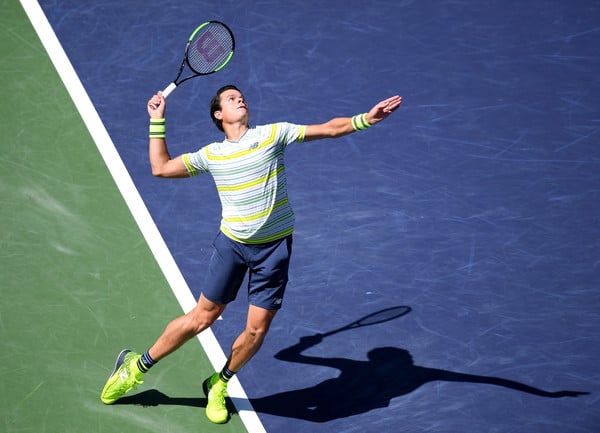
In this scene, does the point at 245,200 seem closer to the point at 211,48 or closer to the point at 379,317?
the point at 211,48

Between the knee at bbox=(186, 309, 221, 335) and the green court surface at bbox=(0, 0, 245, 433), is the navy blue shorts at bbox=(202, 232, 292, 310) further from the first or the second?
the green court surface at bbox=(0, 0, 245, 433)

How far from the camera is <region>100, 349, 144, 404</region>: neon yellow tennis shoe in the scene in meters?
7.21

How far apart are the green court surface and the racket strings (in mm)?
1812

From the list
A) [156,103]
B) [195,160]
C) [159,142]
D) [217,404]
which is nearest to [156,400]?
[217,404]

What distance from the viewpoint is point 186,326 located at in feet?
23.2

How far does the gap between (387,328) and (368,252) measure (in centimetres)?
88

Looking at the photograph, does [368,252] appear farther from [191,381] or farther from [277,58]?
[277,58]

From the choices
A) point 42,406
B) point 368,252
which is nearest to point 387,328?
point 368,252

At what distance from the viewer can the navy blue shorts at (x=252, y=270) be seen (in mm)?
6871

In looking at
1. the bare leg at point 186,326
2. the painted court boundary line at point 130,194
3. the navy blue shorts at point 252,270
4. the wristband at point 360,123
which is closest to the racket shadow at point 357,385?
the painted court boundary line at point 130,194

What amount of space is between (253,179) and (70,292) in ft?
7.70

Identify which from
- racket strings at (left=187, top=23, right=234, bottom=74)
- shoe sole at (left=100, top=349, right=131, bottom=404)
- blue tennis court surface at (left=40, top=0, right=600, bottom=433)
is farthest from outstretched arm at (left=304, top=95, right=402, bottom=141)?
shoe sole at (left=100, top=349, right=131, bottom=404)

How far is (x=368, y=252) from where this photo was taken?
8680mm

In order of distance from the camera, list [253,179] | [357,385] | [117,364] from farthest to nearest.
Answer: [357,385] < [117,364] < [253,179]
